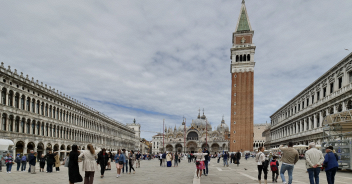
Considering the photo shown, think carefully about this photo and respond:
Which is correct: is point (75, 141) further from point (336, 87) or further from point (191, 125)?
point (191, 125)

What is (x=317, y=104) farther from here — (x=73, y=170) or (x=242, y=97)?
(x=73, y=170)

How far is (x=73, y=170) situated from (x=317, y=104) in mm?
40088

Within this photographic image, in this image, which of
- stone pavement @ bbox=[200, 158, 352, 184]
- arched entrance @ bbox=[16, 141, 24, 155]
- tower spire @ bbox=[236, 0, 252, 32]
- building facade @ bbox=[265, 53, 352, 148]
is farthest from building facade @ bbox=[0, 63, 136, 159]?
tower spire @ bbox=[236, 0, 252, 32]

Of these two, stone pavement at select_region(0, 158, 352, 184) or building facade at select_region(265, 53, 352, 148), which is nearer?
stone pavement at select_region(0, 158, 352, 184)

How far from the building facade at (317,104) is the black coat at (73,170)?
97.6 ft

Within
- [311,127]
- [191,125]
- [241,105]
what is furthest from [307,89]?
[191,125]

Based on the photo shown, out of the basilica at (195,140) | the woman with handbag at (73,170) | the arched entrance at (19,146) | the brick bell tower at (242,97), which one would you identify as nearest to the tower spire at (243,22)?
the brick bell tower at (242,97)

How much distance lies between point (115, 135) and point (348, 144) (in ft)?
242

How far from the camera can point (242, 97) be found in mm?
76125

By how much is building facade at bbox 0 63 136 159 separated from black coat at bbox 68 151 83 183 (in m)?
20.8

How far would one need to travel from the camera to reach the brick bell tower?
7494 cm

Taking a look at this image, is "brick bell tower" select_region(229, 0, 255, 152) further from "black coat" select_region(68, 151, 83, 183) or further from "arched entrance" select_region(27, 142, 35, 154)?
"black coat" select_region(68, 151, 83, 183)

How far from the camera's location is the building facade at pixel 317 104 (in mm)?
32344

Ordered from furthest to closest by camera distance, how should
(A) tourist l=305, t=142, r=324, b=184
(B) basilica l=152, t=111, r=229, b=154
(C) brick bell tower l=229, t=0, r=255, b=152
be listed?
(B) basilica l=152, t=111, r=229, b=154 < (C) brick bell tower l=229, t=0, r=255, b=152 < (A) tourist l=305, t=142, r=324, b=184
